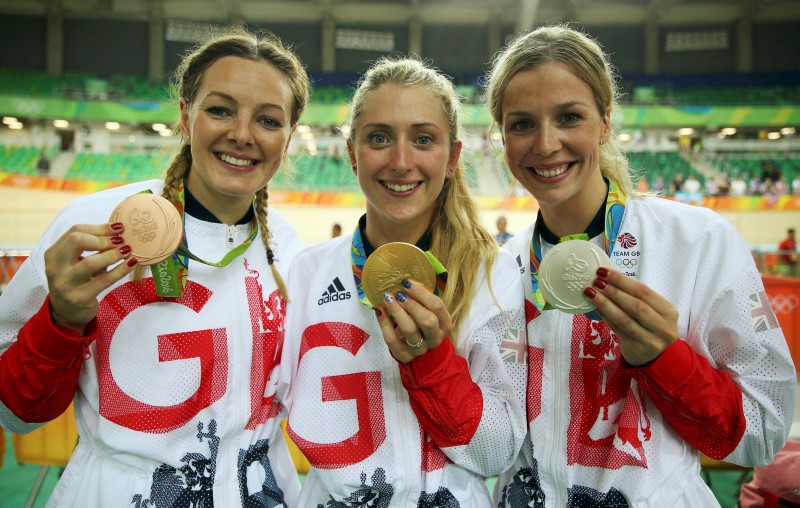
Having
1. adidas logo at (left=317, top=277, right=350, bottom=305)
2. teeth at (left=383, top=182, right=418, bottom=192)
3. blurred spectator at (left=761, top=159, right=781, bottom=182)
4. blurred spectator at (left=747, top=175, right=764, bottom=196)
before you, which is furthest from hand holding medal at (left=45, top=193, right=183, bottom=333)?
blurred spectator at (left=761, top=159, right=781, bottom=182)

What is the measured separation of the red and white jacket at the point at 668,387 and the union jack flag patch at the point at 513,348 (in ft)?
0.14

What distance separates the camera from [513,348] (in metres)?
1.69

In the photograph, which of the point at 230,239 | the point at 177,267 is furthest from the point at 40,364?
the point at 230,239

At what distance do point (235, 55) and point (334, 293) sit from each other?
84 centimetres

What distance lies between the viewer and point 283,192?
19547 mm

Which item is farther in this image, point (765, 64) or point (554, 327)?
point (765, 64)

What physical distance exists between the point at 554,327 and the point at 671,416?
0.39 meters

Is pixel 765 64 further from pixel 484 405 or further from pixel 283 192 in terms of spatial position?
pixel 484 405

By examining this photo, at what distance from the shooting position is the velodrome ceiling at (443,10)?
2321cm

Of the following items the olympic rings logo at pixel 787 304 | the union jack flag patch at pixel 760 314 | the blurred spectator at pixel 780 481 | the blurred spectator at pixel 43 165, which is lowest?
the blurred spectator at pixel 780 481

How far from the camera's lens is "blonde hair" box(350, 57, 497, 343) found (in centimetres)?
171

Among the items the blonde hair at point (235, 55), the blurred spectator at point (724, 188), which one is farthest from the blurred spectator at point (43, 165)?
the blurred spectator at point (724, 188)

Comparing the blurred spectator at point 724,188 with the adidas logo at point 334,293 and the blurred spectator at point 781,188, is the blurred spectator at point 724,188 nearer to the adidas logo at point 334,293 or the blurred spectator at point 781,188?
the blurred spectator at point 781,188

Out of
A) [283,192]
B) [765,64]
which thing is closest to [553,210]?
[283,192]
